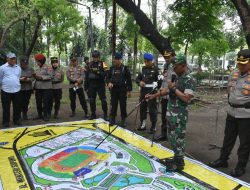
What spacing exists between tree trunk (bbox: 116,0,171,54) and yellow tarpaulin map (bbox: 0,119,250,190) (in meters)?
3.20

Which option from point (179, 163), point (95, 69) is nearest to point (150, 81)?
point (95, 69)

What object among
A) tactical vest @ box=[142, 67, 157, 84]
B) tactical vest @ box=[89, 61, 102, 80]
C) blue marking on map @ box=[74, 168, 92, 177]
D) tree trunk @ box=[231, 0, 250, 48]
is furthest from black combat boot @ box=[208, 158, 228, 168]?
tactical vest @ box=[89, 61, 102, 80]

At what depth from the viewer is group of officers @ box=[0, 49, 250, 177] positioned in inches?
186

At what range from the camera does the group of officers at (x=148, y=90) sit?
4.72 m

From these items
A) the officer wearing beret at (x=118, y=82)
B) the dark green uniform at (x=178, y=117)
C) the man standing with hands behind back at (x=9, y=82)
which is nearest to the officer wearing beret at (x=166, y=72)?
the dark green uniform at (x=178, y=117)

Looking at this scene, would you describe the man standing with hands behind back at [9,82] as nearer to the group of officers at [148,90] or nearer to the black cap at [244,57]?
the group of officers at [148,90]

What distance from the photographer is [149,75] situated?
289 inches

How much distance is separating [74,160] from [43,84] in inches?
146

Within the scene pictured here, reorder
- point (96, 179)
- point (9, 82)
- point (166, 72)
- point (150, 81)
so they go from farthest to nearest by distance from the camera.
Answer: point (9, 82) < point (150, 81) < point (166, 72) < point (96, 179)

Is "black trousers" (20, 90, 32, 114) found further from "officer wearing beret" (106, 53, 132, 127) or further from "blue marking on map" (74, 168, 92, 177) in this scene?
"blue marking on map" (74, 168, 92, 177)

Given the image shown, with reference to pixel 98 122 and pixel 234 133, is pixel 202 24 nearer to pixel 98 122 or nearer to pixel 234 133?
pixel 98 122

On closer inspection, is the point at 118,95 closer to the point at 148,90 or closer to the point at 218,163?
the point at 148,90

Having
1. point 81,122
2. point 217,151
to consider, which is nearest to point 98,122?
point 81,122

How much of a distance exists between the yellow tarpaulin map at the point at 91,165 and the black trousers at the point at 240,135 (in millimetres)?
417
